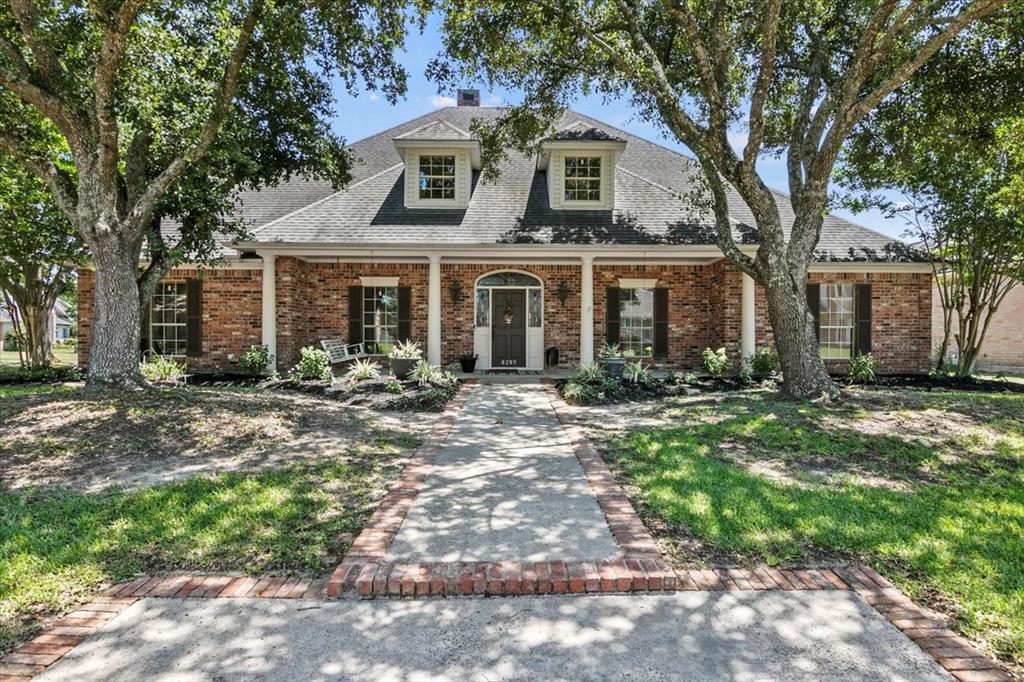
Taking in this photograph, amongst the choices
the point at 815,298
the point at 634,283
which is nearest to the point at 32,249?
the point at 634,283

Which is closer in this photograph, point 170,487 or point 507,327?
point 170,487

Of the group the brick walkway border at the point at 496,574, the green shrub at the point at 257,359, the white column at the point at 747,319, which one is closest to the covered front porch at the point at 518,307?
the white column at the point at 747,319

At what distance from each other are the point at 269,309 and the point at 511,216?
20.1ft

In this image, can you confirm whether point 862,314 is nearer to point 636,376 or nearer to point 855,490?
point 636,376

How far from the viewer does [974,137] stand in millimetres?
9773

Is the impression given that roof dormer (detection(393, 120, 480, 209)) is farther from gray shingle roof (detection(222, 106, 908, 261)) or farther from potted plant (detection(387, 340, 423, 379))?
potted plant (detection(387, 340, 423, 379))

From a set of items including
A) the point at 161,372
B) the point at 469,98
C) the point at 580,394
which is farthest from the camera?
the point at 469,98

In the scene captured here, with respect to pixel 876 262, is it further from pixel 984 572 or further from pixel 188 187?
pixel 188 187

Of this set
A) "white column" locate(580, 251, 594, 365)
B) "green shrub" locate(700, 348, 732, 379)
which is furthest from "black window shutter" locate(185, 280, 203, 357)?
"green shrub" locate(700, 348, 732, 379)

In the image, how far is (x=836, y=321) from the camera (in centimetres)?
1338

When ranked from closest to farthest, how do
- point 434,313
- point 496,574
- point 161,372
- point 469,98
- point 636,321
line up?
1. point 496,574
2. point 161,372
3. point 434,313
4. point 636,321
5. point 469,98

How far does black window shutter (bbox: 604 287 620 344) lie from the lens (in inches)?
534

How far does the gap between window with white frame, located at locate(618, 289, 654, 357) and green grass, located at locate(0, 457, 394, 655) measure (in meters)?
9.78

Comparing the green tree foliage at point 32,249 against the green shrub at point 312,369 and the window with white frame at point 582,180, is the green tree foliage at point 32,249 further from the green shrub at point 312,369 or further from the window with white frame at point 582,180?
the window with white frame at point 582,180
